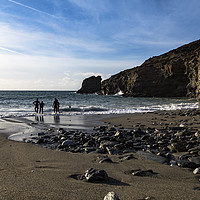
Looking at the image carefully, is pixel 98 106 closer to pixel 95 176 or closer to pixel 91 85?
pixel 95 176

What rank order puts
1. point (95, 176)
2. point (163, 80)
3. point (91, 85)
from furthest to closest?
point (91, 85) < point (163, 80) < point (95, 176)

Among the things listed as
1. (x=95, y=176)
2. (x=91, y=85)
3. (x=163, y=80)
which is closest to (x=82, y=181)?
(x=95, y=176)

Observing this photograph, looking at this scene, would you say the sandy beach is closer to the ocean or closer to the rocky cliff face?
the ocean

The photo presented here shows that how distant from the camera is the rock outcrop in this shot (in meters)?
127

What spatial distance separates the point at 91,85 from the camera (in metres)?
129

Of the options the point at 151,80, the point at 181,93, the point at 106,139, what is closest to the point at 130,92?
the point at 151,80

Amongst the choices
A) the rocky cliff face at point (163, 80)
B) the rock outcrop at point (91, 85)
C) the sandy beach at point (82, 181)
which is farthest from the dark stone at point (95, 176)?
the rock outcrop at point (91, 85)

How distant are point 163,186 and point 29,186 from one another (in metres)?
2.04

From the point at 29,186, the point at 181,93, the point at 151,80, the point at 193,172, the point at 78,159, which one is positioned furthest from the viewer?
the point at 151,80

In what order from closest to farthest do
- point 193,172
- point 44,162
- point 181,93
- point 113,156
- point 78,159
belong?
point 193,172, point 44,162, point 78,159, point 113,156, point 181,93

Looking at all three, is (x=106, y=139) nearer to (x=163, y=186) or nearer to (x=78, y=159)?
(x=78, y=159)

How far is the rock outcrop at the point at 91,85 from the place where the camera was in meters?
127

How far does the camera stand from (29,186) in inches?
108

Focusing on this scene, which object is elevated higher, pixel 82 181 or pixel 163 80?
pixel 163 80
